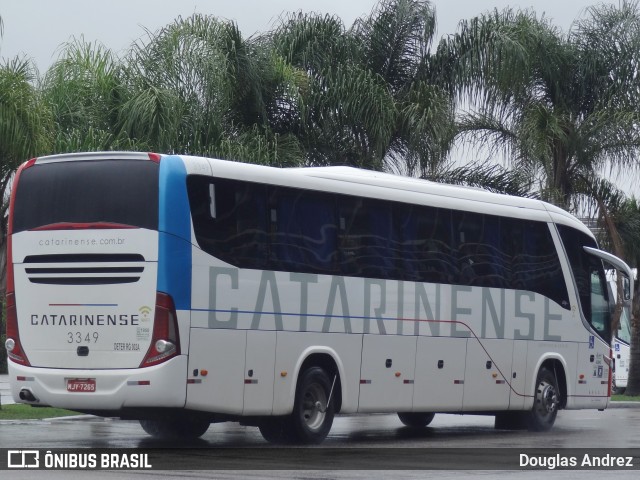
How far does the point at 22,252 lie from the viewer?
1579 cm

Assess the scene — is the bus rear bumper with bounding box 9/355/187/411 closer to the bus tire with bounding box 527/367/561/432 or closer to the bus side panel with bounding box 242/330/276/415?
the bus side panel with bounding box 242/330/276/415

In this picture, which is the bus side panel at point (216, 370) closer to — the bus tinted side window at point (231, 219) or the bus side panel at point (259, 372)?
the bus side panel at point (259, 372)

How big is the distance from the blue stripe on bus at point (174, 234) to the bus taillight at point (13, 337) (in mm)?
1890

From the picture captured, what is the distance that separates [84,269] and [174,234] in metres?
1.09

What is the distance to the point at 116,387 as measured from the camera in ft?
49.0

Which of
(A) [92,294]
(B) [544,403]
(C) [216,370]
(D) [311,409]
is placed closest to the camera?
(A) [92,294]

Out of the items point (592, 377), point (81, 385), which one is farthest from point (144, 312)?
point (592, 377)

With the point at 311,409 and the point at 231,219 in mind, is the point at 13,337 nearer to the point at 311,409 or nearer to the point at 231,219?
the point at 231,219

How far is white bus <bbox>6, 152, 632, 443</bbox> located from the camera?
15.1 m

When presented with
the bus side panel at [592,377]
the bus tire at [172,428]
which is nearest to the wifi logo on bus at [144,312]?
the bus tire at [172,428]

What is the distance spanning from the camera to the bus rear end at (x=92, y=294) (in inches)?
589

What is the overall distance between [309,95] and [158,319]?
15207 millimetres

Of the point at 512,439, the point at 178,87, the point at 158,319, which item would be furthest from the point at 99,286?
the point at 178,87

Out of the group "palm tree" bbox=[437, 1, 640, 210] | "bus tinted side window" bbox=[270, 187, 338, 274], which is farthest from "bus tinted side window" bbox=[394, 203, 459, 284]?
"palm tree" bbox=[437, 1, 640, 210]
